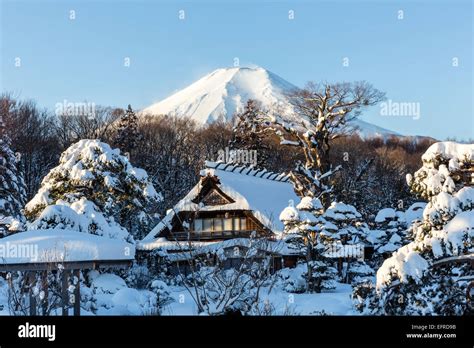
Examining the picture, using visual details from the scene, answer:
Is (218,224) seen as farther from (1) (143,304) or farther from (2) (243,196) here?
(1) (143,304)

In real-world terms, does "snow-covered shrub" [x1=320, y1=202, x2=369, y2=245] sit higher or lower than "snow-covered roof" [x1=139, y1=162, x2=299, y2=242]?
lower

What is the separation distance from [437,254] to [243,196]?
53.8 ft

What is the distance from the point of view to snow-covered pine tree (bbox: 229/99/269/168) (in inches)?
1002

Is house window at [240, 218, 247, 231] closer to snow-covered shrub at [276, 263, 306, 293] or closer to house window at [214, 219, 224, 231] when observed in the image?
house window at [214, 219, 224, 231]

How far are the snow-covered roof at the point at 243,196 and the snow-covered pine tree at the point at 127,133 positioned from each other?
6335 mm

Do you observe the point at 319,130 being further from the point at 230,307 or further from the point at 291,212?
the point at 230,307

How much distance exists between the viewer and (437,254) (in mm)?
8438

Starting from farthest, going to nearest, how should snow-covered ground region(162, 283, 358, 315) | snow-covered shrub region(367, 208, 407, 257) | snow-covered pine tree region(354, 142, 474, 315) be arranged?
1. snow-covered shrub region(367, 208, 407, 257)
2. snow-covered ground region(162, 283, 358, 315)
3. snow-covered pine tree region(354, 142, 474, 315)

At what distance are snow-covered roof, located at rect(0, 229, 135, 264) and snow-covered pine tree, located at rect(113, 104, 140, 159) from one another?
69.5 ft

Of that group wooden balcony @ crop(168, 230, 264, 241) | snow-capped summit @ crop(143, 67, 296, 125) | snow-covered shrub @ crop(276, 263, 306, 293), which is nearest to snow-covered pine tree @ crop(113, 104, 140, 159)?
wooden balcony @ crop(168, 230, 264, 241)

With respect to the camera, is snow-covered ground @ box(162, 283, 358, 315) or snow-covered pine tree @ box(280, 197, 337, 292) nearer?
snow-covered ground @ box(162, 283, 358, 315)

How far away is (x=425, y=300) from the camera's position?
8.22m
